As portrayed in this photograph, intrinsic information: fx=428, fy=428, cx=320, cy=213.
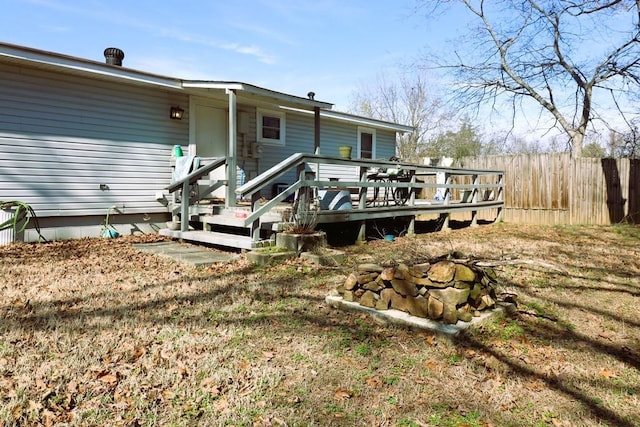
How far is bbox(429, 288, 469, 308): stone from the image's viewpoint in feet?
10.6

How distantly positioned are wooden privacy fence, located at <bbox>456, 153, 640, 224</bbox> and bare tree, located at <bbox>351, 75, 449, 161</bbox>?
51.7 ft

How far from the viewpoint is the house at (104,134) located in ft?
21.8

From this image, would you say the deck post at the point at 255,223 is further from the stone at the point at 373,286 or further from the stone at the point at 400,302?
the stone at the point at 400,302

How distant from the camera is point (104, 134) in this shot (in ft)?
24.7

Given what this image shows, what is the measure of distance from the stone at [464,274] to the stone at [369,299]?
69cm

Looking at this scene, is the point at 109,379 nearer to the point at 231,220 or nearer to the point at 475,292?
the point at 475,292

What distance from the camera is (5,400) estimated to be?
2123 millimetres

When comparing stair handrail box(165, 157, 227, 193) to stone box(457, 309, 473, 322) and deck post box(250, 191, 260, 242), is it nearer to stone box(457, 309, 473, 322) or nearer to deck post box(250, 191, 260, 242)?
deck post box(250, 191, 260, 242)

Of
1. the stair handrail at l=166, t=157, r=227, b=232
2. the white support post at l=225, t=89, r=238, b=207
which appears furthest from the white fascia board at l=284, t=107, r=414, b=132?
the stair handrail at l=166, t=157, r=227, b=232

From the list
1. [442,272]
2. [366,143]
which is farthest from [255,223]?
[366,143]

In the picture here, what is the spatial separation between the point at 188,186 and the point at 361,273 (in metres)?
3.96

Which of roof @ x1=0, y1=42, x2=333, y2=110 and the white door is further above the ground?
roof @ x1=0, y1=42, x2=333, y2=110

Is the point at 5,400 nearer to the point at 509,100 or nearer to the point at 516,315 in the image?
the point at 516,315

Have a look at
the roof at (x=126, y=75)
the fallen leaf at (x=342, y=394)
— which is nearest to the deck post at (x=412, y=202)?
the roof at (x=126, y=75)
